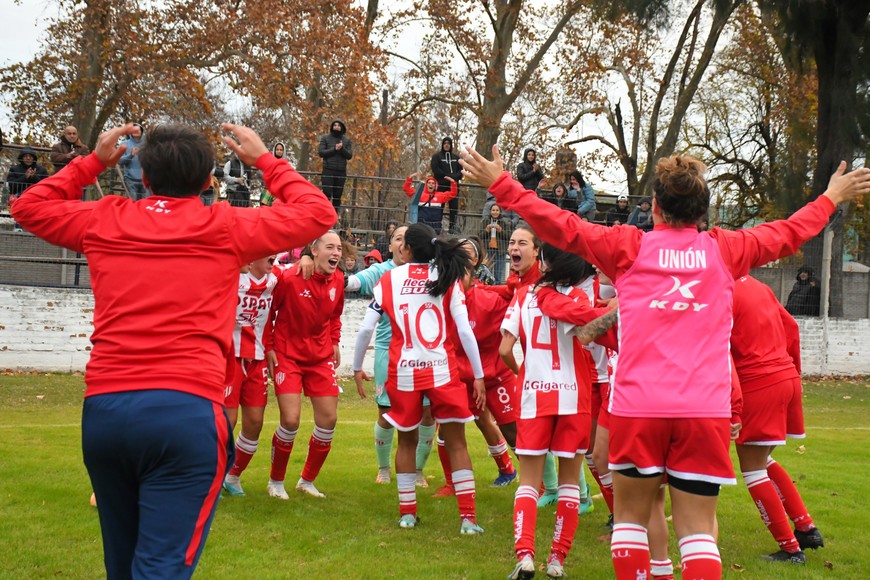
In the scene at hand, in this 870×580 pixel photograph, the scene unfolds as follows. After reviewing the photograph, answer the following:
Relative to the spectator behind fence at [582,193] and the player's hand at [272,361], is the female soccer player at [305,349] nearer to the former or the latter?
the player's hand at [272,361]

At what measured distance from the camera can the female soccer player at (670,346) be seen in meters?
3.91

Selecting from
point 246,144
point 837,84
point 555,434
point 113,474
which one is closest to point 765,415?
point 555,434

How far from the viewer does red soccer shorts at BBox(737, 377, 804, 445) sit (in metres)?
6.02

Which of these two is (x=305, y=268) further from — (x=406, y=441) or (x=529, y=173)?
(x=529, y=173)

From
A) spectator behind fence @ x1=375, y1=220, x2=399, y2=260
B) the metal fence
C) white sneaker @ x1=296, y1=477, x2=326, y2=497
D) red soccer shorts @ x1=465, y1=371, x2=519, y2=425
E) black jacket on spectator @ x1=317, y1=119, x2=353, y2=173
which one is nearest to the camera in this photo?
white sneaker @ x1=296, y1=477, x2=326, y2=497

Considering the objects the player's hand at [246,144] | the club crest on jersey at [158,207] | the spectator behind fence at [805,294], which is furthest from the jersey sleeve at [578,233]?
the spectator behind fence at [805,294]

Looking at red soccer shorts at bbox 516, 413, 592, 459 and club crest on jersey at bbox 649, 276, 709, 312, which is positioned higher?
club crest on jersey at bbox 649, 276, 709, 312

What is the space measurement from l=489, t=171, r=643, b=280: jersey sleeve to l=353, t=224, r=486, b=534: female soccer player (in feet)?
8.16

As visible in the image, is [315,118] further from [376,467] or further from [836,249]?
[376,467]

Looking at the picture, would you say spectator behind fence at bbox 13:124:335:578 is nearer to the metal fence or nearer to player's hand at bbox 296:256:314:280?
player's hand at bbox 296:256:314:280

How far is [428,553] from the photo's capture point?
611 cm

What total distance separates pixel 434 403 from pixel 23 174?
12.3 m

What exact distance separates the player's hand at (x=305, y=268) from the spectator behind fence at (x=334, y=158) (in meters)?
10.7

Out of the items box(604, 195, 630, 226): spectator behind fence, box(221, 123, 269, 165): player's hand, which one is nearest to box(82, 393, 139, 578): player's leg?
box(221, 123, 269, 165): player's hand
